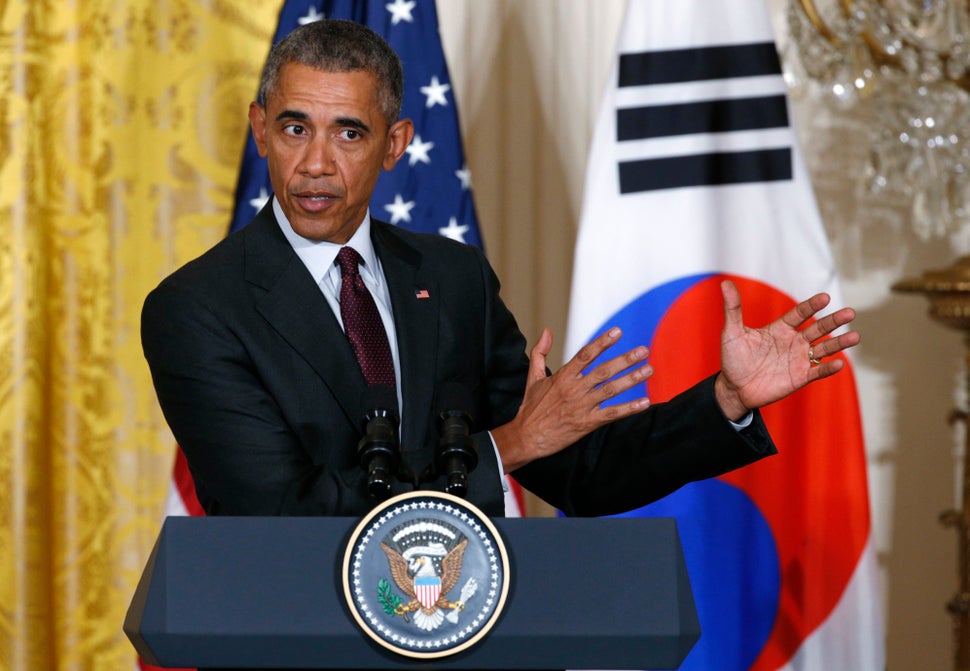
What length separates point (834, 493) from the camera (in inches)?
123

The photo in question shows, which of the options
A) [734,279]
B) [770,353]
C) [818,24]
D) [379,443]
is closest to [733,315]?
[770,353]

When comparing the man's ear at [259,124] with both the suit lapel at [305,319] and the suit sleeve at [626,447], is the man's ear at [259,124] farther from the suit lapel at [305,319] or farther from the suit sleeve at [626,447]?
the suit sleeve at [626,447]

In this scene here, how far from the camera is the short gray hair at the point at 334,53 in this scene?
1953 mm

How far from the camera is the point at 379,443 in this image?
4.96 ft

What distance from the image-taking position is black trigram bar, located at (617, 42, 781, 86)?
315cm

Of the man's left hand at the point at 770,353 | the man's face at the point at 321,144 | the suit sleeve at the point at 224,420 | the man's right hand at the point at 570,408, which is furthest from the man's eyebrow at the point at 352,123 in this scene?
the man's left hand at the point at 770,353

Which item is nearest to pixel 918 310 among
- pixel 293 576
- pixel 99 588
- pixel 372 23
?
pixel 372 23

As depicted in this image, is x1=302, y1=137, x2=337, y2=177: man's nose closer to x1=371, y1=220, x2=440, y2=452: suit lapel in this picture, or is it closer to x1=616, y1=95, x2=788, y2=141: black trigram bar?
x1=371, y1=220, x2=440, y2=452: suit lapel

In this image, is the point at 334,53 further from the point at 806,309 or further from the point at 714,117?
the point at 714,117

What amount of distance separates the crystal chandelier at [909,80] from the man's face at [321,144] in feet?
6.29

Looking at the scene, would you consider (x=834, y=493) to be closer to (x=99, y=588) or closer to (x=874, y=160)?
(x=874, y=160)

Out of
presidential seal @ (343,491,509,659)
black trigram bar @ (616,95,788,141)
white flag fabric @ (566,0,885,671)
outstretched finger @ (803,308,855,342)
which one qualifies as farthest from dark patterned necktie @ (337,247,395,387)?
black trigram bar @ (616,95,788,141)

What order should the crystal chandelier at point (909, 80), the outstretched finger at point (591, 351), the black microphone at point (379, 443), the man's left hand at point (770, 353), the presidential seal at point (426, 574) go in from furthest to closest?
1. the crystal chandelier at point (909, 80)
2. the man's left hand at point (770, 353)
3. the outstretched finger at point (591, 351)
4. the black microphone at point (379, 443)
5. the presidential seal at point (426, 574)

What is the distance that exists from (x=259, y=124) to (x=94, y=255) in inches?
73.7
